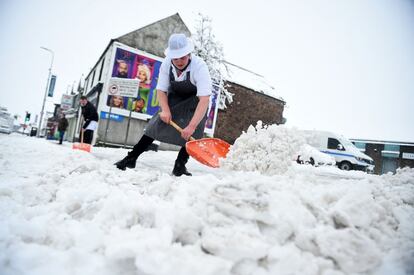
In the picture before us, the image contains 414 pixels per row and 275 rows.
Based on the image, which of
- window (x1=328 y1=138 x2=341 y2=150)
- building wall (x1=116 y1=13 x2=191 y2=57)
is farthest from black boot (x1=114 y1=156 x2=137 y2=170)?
window (x1=328 y1=138 x2=341 y2=150)

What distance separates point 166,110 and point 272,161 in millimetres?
1494

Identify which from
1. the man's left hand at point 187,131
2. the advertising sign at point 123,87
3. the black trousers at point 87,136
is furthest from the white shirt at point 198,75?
the advertising sign at point 123,87

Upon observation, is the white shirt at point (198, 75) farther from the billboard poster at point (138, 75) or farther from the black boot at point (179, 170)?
the billboard poster at point (138, 75)

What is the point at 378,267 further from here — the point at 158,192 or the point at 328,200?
the point at 158,192

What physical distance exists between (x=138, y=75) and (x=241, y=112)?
27.9 feet

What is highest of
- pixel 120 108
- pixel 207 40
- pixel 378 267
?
pixel 207 40

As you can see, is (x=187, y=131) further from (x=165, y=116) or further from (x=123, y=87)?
(x=123, y=87)

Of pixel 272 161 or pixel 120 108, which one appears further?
pixel 120 108

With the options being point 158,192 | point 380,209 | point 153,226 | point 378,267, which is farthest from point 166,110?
point 378,267

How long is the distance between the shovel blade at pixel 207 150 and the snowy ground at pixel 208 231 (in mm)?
1469

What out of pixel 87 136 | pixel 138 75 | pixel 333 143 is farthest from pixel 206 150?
pixel 333 143

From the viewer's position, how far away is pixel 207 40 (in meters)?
15.9

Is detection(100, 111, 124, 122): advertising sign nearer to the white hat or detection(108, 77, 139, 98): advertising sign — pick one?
detection(108, 77, 139, 98): advertising sign

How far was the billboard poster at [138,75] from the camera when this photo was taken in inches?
579
